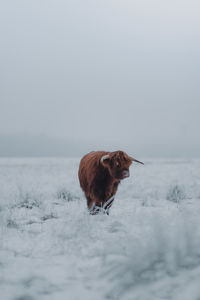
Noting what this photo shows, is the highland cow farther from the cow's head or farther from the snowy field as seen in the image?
the snowy field

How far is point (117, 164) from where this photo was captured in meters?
3.97

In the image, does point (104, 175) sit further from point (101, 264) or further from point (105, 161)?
point (101, 264)

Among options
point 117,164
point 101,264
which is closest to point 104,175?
point 117,164

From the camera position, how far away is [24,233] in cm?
303

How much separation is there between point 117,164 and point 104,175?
1.80 ft

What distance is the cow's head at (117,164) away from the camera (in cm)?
400

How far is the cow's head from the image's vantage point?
4.00 meters

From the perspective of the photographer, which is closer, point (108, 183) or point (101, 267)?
point (101, 267)

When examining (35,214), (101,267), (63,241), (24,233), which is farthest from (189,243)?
(35,214)

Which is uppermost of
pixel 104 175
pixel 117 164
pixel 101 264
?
pixel 117 164

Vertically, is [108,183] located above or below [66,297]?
above

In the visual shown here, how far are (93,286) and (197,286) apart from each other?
0.61 m

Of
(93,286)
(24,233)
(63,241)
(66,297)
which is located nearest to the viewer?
(66,297)

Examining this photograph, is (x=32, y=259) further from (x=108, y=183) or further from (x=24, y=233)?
(x=108, y=183)
